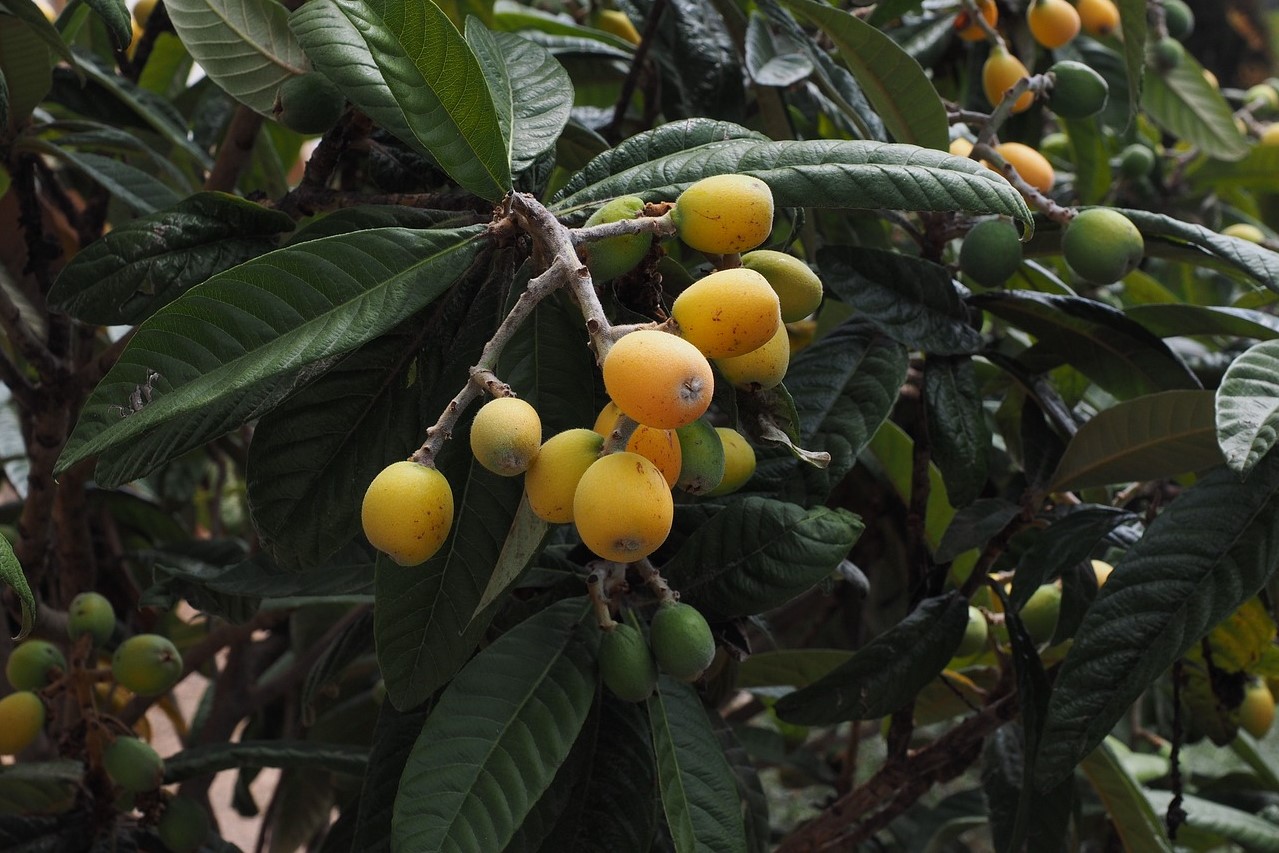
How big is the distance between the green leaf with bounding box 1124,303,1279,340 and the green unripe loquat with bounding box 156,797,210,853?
96 centimetres

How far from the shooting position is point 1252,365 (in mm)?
760

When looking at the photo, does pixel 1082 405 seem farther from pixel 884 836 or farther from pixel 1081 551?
pixel 884 836

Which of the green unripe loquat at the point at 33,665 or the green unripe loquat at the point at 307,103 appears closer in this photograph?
the green unripe loquat at the point at 307,103

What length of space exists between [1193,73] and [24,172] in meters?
1.51

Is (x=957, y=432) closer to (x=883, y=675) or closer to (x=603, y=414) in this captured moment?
(x=883, y=675)

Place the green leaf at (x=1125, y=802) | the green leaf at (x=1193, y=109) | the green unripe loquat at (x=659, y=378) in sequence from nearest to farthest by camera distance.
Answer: the green unripe loquat at (x=659, y=378) < the green leaf at (x=1125, y=802) < the green leaf at (x=1193, y=109)

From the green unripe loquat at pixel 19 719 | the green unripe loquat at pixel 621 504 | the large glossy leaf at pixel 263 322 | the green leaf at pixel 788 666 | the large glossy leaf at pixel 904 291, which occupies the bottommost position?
the green leaf at pixel 788 666

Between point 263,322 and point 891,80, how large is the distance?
553mm

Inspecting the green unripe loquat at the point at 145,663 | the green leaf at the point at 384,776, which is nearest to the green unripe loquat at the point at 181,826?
the green unripe loquat at the point at 145,663

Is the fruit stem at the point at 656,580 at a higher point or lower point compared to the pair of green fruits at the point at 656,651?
higher

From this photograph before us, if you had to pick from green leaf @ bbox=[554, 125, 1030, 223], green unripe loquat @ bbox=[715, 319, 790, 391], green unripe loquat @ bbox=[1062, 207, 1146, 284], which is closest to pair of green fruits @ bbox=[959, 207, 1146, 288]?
green unripe loquat @ bbox=[1062, 207, 1146, 284]

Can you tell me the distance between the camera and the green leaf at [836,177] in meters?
0.66

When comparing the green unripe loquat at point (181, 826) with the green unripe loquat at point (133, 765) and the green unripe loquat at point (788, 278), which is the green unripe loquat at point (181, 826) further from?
Answer: the green unripe loquat at point (788, 278)

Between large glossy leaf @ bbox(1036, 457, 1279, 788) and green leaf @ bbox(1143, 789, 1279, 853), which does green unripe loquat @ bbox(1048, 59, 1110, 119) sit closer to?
large glossy leaf @ bbox(1036, 457, 1279, 788)
